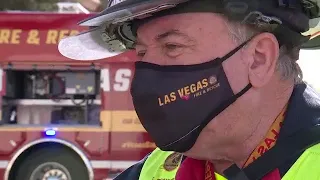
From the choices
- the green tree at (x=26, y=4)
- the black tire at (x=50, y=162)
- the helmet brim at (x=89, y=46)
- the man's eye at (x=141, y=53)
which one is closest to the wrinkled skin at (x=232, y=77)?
the man's eye at (x=141, y=53)

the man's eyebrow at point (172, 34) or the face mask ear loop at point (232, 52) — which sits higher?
the man's eyebrow at point (172, 34)

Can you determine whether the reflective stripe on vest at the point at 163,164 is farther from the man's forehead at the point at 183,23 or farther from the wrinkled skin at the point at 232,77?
the man's forehead at the point at 183,23

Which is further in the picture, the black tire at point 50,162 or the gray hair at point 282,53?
the black tire at point 50,162

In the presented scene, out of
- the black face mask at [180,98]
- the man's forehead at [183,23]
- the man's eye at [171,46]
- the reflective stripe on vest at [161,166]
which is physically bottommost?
the reflective stripe on vest at [161,166]

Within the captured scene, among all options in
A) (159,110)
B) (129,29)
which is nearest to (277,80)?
(159,110)

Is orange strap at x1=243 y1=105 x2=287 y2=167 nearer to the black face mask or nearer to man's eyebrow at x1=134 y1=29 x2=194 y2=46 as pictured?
the black face mask

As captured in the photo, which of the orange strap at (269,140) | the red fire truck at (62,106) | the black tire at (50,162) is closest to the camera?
the orange strap at (269,140)

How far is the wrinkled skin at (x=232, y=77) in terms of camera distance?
1.86 metres

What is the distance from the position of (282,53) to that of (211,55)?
0.73 ft

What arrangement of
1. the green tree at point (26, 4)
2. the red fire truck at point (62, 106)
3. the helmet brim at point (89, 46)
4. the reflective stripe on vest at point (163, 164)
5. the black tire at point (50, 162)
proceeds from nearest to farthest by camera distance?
the reflective stripe on vest at point (163, 164), the helmet brim at point (89, 46), the red fire truck at point (62, 106), the black tire at point (50, 162), the green tree at point (26, 4)

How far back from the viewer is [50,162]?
7.70m

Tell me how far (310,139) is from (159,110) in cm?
45

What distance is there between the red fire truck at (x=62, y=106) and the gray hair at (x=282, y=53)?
535 centimetres

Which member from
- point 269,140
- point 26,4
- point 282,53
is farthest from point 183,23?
point 26,4
